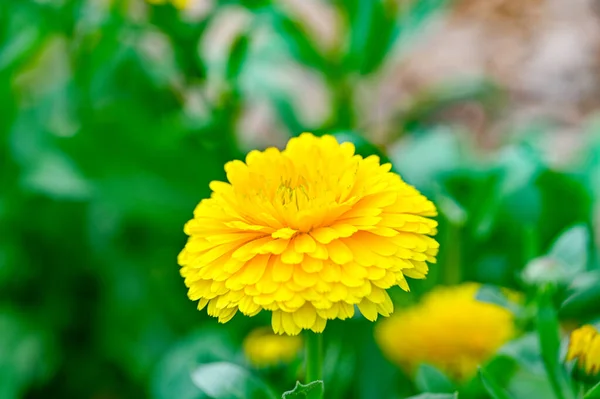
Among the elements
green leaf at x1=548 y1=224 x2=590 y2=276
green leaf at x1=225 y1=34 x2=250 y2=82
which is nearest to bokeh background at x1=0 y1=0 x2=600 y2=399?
green leaf at x1=225 y1=34 x2=250 y2=82

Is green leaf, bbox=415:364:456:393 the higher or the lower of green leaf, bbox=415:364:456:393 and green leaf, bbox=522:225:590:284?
the lower

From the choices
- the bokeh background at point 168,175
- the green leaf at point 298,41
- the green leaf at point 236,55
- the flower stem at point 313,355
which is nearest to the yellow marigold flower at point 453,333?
the bokeh background at point 168,175

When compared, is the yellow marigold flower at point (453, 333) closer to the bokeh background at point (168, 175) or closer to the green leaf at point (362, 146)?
the bokeh background at point (168, 175)

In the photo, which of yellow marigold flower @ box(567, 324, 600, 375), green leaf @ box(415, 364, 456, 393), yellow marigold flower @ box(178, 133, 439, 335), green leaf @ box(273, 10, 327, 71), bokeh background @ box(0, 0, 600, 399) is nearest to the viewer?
yellow marigold flower @ box(178, 133, 439, 335)

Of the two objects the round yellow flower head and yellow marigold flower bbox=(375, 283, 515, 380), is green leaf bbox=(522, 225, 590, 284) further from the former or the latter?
the round yellow flower head

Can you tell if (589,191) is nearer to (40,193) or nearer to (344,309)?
(344,309)

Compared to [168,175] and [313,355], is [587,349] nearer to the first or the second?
[313,355]
